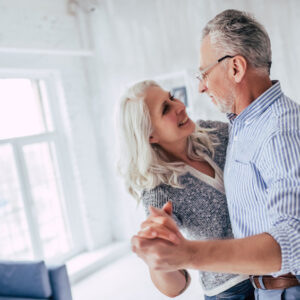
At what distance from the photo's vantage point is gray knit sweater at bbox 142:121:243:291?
1.45m

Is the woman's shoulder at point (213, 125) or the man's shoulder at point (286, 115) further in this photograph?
the woman's shoulder at point (213, 125)

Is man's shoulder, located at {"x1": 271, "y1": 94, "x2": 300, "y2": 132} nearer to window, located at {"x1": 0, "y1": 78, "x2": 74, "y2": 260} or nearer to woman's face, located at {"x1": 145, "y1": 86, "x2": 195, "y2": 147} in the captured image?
woman's face, located at {"x1": 145, "y1": 86, "x2": 195, "y2": 147}

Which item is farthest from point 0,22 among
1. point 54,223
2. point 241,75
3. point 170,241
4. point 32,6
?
point 170,241

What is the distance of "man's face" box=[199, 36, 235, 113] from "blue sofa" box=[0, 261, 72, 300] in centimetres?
171

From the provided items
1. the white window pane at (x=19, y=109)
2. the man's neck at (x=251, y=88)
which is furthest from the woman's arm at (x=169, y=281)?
the white window pane at (x=19, y=109)

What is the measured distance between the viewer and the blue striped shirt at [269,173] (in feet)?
2.61

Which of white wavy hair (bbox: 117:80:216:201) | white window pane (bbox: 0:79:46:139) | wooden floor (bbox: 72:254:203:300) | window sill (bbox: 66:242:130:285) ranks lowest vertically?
wooden floor (bbox: 72:254:203:300)

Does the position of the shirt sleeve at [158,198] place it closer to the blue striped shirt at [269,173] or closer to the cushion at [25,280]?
the blue striped shirt at [269,173]

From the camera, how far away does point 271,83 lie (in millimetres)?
1192

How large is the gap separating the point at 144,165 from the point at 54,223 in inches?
135

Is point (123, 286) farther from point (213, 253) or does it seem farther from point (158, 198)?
point (213, 253)

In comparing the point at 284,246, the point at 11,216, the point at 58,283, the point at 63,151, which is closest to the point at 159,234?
the point at 284,246

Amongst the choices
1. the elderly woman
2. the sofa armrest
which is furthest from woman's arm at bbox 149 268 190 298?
the sofa armrest

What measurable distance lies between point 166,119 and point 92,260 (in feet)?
10.6
